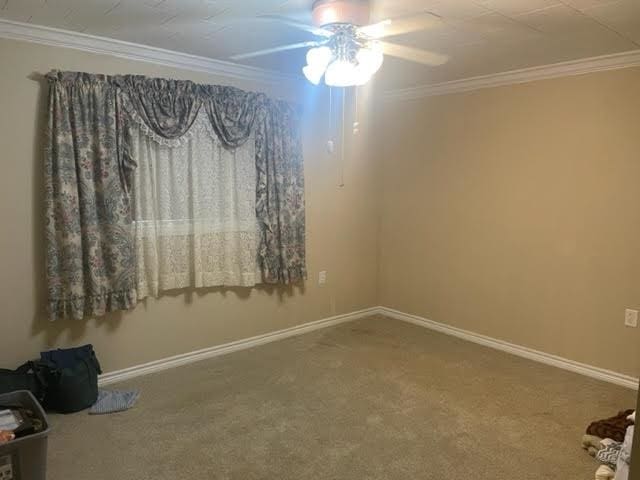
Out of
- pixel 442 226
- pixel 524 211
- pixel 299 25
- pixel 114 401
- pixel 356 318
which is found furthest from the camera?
pixel 356 318

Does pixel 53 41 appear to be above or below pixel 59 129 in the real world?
above

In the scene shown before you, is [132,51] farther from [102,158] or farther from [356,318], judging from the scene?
[356,318]

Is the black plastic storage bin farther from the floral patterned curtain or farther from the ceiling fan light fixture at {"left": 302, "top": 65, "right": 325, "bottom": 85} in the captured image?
the ceiling fan light fixture at {"left": 302, "top": 65, "right": 325, "bottom": 85}

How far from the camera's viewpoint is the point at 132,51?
3141 millimetres

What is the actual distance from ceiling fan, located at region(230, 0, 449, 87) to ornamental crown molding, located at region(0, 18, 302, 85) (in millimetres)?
1132

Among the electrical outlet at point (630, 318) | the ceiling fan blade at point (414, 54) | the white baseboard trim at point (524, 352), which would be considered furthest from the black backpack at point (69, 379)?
the electrical outlet at point (630, 318)

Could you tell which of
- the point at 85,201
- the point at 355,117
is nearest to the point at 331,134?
the point at 355,117

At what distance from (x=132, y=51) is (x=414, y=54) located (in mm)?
1837

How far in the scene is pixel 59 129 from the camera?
2871 millimetres

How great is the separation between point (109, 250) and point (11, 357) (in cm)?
84

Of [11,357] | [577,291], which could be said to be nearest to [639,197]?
[577,291]

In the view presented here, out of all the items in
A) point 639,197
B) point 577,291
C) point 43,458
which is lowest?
point 43,458

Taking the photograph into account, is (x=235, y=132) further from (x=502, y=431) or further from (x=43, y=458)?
(x=502, y=431)

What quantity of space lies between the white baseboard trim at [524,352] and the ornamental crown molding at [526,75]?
80.8 inches
